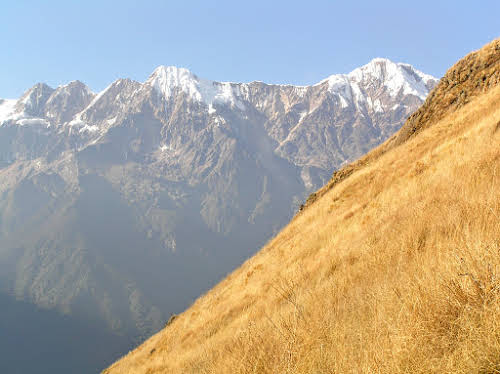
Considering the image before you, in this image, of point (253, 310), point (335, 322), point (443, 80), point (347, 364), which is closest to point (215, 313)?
point (253, 310)

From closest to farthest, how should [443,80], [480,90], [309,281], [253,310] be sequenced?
1. [309,281]
2. [253,310]
3. [480,90]
4. [443,80]

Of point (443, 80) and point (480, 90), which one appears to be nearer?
point (480, 90)

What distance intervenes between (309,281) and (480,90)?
753 inches

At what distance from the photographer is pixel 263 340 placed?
472cm

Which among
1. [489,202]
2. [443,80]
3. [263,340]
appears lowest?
[489,202]

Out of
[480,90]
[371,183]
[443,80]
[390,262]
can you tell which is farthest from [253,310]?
[443,80]

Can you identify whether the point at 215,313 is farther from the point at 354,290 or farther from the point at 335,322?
the point at 335,322

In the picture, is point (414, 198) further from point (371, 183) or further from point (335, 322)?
point (371, 183)

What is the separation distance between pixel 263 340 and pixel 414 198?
5.20 meters

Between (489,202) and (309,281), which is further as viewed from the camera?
(309,281)

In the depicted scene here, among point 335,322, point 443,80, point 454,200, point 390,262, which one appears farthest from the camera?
point 443,80

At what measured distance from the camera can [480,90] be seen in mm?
19641

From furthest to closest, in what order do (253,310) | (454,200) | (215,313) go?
1. (215,313)
2. (253,310)
3. (454,200)

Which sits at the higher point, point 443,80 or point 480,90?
point 443,80
